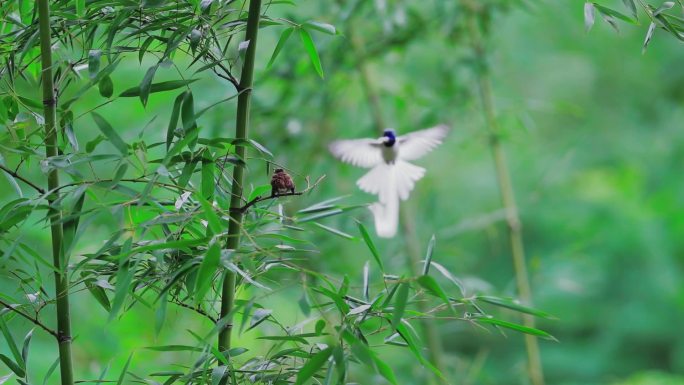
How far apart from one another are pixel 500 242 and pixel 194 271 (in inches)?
112

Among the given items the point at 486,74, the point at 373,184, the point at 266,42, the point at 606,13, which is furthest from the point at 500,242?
the point at 606,13

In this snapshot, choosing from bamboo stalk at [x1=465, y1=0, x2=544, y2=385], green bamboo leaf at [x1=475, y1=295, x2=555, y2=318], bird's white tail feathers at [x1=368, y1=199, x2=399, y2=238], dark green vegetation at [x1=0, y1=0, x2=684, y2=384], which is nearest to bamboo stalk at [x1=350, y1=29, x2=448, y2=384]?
dark green vegetation at [x1=0, y1=0, x2=684, y2=384]

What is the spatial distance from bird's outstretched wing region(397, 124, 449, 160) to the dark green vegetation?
0.20 metres

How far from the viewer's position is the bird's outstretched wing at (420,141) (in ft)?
3.87

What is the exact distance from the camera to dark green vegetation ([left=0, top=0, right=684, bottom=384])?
29.1 inches

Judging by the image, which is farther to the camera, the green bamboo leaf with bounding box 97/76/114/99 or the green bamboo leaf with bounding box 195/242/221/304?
the green bamboo leaf with bounding box 97/76/114/99

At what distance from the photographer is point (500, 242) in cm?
349

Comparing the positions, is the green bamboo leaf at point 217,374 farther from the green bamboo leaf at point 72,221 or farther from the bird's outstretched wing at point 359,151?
the bird's outstretched wing at point 359,151

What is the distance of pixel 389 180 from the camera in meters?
1.26

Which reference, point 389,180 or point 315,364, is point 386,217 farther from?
point 315,364

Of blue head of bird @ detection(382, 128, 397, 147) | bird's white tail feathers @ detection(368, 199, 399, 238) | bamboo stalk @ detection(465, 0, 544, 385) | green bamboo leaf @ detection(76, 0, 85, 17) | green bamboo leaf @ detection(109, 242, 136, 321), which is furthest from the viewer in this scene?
bamboo stalk @ detection(465, 0, 544, 385)

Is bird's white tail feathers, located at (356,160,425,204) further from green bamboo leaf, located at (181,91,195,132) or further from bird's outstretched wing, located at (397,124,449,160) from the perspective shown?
green bamboo leaf, located at (181,91,195,132)

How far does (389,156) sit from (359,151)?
48mm

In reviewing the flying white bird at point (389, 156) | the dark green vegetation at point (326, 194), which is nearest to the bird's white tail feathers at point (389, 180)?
the flying white bird at point (389, 156)
